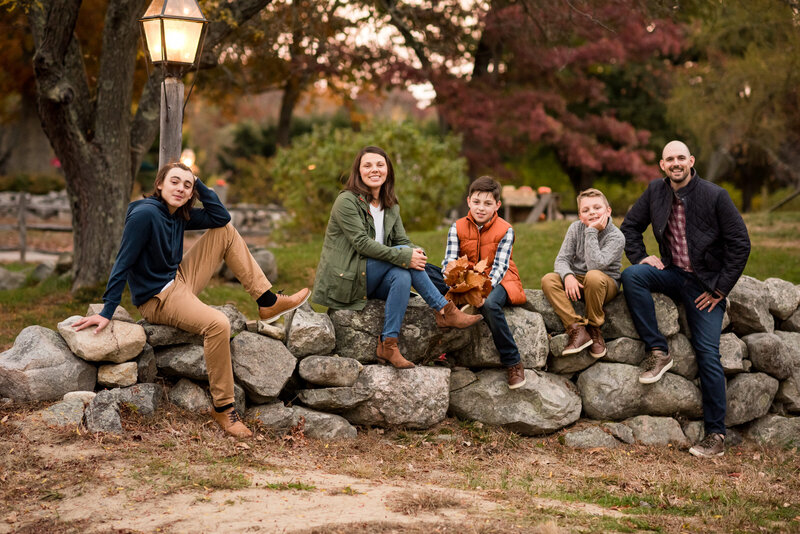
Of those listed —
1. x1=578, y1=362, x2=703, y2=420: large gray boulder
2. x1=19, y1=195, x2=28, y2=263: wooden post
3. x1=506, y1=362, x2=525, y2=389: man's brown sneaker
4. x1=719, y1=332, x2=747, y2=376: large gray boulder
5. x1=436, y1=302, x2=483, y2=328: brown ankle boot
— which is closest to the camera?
x1=436, y1=302, x2=483, y2=328: brown ankle boot

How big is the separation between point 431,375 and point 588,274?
1.34m

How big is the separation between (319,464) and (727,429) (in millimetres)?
3246

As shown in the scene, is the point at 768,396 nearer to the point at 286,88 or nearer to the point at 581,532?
the point at 581,532

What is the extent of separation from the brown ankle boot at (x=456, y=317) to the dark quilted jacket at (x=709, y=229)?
159cm

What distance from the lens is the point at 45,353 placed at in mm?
4902

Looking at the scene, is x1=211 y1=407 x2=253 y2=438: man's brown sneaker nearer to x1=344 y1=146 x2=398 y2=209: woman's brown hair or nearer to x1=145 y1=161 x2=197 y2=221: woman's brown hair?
x1=145 y1=161 x2=197 y2=221: woman's brown hair

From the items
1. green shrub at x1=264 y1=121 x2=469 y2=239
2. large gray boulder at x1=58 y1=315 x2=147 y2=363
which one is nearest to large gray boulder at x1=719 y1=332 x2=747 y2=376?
large gray boulder at x1=58 y1=315 x2=147 y2=363

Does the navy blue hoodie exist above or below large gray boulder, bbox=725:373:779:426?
above

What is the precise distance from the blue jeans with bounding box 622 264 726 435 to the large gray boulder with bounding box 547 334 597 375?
0.45 metres

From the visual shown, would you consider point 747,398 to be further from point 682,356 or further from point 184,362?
point 184,362

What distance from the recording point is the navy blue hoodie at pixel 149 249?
483 centimetres

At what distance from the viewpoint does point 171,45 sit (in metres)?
5.46

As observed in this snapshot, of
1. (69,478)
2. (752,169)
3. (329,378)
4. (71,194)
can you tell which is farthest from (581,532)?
(752,169)

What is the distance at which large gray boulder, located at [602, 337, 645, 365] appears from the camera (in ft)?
19.5
